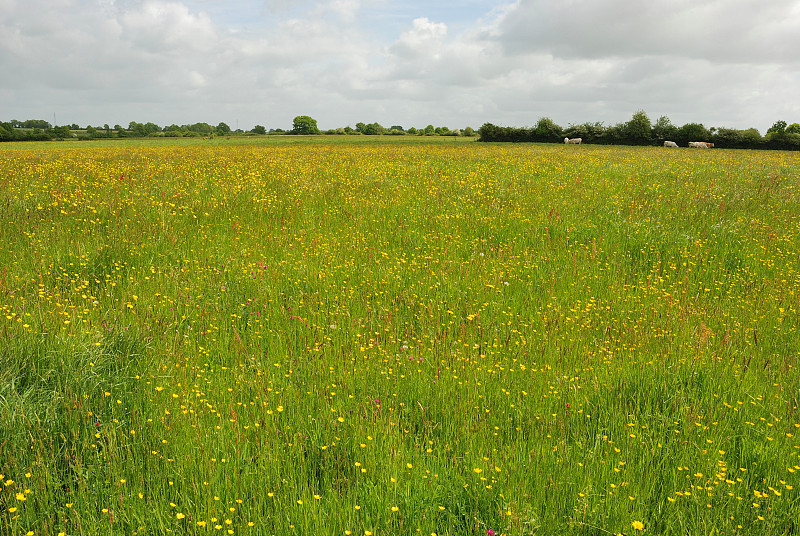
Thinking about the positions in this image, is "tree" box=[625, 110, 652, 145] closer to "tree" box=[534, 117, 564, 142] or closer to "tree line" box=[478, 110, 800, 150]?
"tree line" box=[478, 110, 800, 150]

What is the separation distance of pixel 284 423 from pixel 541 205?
8686 mm

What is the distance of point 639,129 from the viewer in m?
56.2

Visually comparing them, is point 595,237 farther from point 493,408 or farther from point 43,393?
point 43,393

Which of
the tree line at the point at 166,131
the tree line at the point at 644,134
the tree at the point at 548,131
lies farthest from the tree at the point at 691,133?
the tree line at the point at 166,131

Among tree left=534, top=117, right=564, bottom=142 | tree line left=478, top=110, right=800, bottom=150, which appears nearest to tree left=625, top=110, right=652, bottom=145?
tree line left=478, top=110, right=800, bottom=150

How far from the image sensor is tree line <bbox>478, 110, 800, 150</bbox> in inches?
2000

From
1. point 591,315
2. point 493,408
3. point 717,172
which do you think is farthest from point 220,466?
point 717,172

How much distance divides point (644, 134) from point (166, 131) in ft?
354

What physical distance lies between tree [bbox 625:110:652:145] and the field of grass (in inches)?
2163

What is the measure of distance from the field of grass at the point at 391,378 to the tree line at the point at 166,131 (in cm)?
8464

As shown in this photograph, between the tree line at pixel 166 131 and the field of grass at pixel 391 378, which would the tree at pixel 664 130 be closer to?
the tree line at pixel 166 131

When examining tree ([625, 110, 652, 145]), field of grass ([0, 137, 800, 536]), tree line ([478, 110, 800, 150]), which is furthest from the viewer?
tree ([625, 110, 652, 145])

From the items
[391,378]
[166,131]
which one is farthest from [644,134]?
[166,131]

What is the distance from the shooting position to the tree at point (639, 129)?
5609 centimetres
